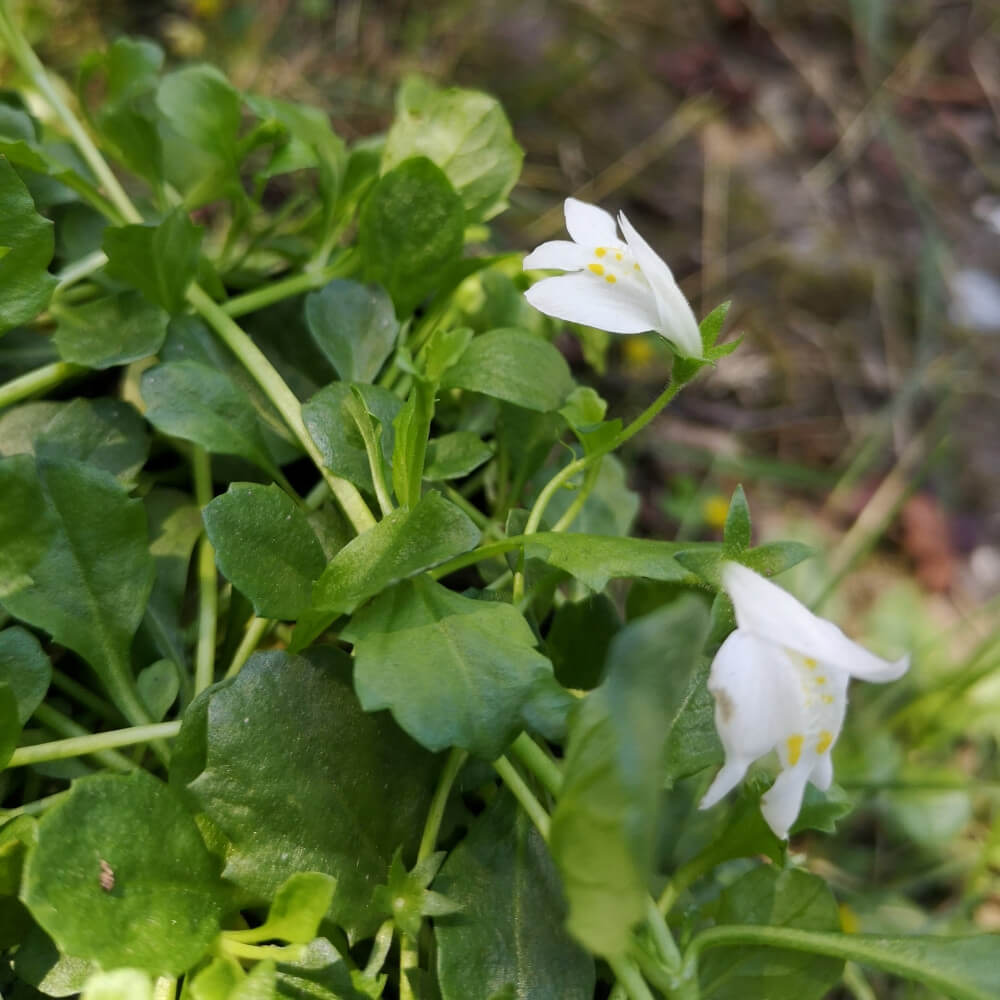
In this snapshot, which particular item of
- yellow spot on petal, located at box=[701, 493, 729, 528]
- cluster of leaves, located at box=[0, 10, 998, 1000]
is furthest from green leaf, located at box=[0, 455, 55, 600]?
yellow spot on petal, located at box=[701, 493, 729, 528]

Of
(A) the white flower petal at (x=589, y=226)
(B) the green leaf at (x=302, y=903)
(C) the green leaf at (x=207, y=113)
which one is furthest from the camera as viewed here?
(C) the green leaf at (x=207, y=113)

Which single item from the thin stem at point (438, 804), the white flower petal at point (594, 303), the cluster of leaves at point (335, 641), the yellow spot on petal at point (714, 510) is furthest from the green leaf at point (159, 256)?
the yellow spot on petal at point (714, 510)

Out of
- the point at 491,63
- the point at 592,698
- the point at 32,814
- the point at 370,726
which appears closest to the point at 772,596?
the point at 592,698

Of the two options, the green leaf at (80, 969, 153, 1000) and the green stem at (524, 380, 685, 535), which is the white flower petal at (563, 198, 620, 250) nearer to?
the green stem at (524, 380, 685, 535)

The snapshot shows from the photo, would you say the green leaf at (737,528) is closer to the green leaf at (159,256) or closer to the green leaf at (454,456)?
the green leaf at (454,456)

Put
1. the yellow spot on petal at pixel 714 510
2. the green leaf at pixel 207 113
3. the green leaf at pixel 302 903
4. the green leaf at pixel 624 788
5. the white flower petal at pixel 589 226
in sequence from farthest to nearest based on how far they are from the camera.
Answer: the yellow spot on petal at pixel 714 510 → the green leaf at pixel 207 113 → the white flower petal at pixel 589 226 → the green leaf at pixel 302 903 → the green leaf at pixel 624 788

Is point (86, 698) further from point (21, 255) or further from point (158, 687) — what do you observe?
point (21, 255)
